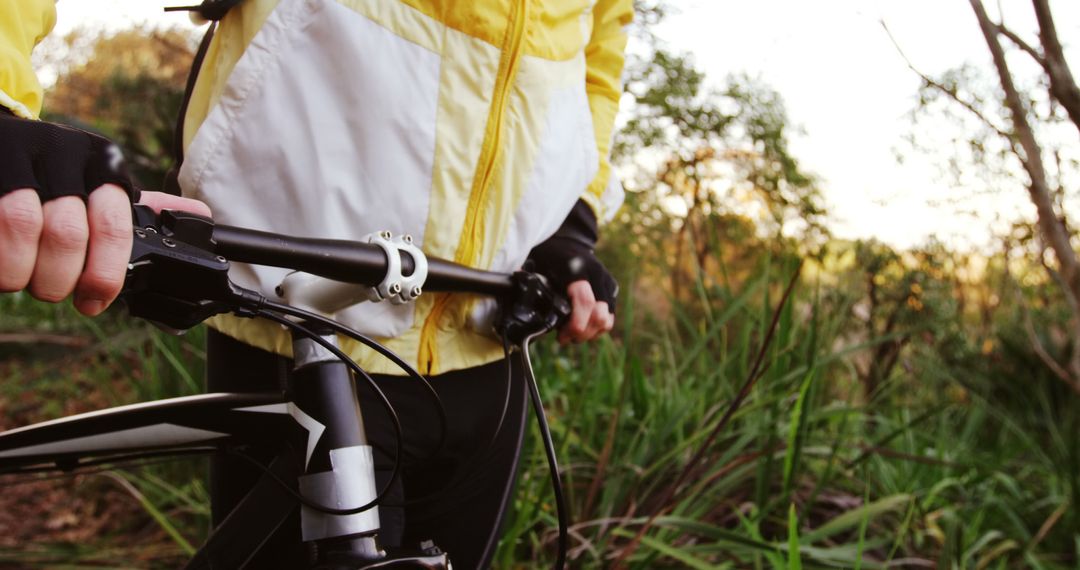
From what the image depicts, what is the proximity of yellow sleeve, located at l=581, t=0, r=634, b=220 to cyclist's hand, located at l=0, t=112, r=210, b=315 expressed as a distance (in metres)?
0.99

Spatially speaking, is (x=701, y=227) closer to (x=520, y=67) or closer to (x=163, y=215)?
(x=520, y=67)

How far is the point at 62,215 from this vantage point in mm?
539

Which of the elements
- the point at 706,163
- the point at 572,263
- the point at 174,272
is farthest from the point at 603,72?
the point at 706,163

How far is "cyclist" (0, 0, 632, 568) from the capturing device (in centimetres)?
101

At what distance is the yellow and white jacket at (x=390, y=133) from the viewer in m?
1.00

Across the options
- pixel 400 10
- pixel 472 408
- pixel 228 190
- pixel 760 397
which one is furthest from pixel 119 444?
pixel 760 397

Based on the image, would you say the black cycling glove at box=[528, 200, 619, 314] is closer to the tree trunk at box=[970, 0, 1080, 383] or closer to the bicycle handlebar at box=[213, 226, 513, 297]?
the bicycle handlebar at box=[213, 226, 513, 297]

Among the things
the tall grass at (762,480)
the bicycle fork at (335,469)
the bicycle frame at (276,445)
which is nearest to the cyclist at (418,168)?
the bicycle frame at (276,445)

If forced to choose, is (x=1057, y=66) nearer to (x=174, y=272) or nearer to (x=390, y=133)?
(x=390, y=133)

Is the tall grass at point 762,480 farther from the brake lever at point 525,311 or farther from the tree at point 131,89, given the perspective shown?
the tree at point 131,89

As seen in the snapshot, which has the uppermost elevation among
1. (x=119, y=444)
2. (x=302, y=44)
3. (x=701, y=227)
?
(x=701, y=227)

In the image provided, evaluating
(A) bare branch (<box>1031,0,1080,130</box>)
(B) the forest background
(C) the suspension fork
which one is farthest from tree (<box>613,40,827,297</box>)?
(C) the suspension fork

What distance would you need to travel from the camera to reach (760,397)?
94.1 inches

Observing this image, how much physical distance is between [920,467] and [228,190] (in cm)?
235
